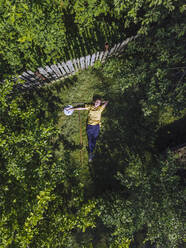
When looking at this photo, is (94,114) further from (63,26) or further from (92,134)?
(63,26)

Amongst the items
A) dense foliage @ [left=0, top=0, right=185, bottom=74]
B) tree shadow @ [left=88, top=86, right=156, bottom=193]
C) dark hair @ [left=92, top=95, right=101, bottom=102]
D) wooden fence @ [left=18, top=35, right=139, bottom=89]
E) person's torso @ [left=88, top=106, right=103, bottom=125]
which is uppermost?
dense foliage @ [left=0, top=0, right=185, bottom=74]

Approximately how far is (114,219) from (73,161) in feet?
9.70

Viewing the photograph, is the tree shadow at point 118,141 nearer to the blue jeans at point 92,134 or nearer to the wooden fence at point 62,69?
the blue jeans at point 92,134

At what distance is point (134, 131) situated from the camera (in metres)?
7.09

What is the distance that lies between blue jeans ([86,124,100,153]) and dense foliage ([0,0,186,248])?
0.29 m

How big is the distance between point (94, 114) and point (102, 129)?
0.87 meters

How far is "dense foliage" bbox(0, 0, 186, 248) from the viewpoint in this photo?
3.98 meters

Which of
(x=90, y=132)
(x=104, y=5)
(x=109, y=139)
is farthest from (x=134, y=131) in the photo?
(x=104, y=5)

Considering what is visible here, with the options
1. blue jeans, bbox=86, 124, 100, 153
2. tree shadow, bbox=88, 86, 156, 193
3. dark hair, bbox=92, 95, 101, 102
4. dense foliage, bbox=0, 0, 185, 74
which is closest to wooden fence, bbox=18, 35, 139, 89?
dense foliage, bbox=0, 0, 185, 74

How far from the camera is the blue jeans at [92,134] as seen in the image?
6.79 meters

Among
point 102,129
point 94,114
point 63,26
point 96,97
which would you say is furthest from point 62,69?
point 102,129

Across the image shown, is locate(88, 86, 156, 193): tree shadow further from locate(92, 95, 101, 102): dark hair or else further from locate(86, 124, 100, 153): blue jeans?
locate(92, 95, 101, 102): dark hair

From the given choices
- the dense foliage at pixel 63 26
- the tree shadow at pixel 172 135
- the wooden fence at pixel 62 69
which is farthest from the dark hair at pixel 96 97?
the tree shadow at pixel 172 135

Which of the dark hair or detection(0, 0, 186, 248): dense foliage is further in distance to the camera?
the dark hair
